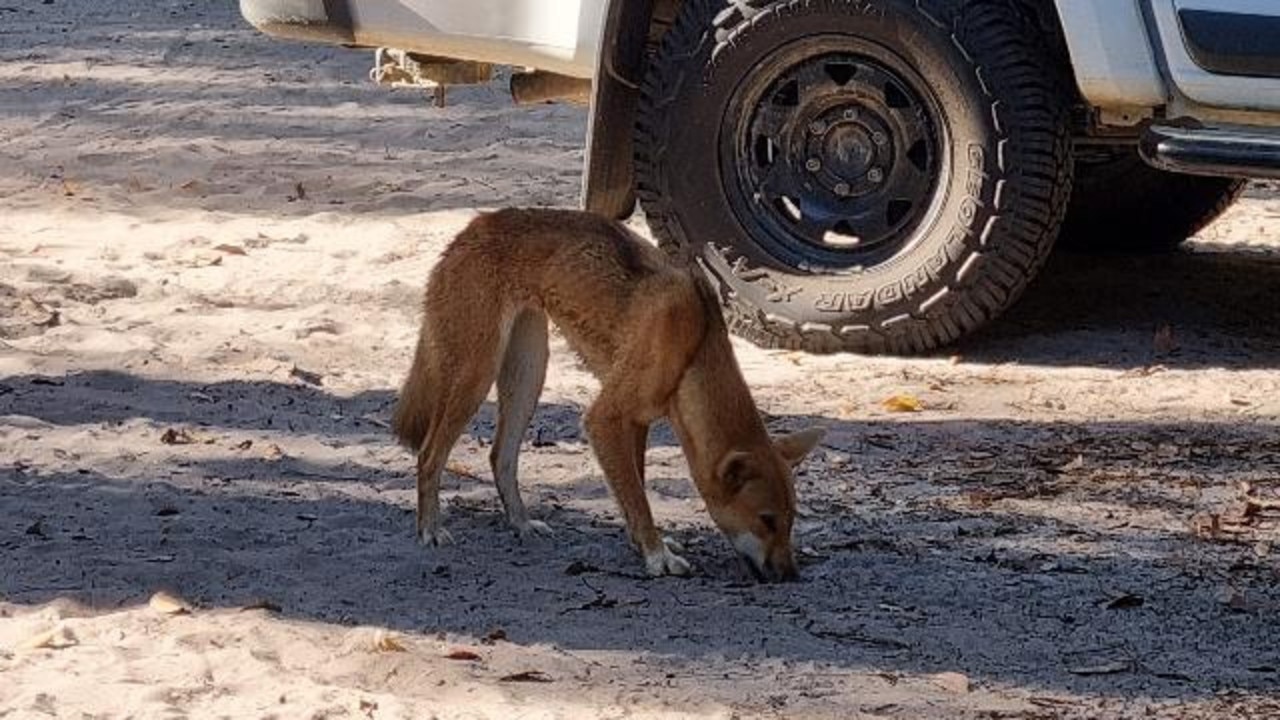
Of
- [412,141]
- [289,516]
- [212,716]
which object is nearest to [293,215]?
[412,141]

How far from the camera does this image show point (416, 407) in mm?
6820

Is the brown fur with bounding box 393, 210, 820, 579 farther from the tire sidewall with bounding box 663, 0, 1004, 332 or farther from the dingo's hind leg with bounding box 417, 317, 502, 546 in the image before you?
the tire sidewall with bounding box 663, 0, 1004, 332

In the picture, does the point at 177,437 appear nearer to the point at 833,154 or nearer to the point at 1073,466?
the point at 833,154

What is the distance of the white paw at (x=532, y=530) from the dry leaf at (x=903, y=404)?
171 cm

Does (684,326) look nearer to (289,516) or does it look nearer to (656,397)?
(656,397)

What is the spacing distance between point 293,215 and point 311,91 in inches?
143

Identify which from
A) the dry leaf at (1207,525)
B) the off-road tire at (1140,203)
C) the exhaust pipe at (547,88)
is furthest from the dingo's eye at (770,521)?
the off-road tire at (1140,203)

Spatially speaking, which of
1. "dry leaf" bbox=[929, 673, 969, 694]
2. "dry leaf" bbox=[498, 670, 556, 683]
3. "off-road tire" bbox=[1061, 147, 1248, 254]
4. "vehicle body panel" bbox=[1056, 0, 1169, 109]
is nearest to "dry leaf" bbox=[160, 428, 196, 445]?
"dry leaf" bbox=[498, 670, 556, 683]

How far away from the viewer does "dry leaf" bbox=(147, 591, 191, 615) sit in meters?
5.92

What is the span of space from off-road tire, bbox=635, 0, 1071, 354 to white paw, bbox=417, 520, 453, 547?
8.09 ft

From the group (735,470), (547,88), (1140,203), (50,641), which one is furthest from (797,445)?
(1140,203)

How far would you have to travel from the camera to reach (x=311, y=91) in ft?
48.9

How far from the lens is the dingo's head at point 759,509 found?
6.34m

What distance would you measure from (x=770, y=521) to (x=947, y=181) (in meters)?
2.60
